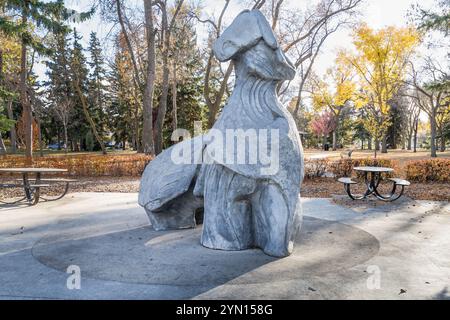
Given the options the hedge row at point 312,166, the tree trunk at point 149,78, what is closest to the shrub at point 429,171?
the hedge row at point 312,166

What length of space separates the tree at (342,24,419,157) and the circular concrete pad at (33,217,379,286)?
24.8 m

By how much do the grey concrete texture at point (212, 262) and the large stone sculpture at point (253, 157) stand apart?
272mm

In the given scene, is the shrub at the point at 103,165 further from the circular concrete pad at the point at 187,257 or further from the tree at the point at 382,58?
the tree at the point at 382,58

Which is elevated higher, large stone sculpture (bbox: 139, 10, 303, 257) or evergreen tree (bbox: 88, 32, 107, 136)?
evergreen tree (bbox: 88, 32, 107, 136)

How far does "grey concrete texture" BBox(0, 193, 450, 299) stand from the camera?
3393mm

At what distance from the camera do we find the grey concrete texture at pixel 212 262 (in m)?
3.39
